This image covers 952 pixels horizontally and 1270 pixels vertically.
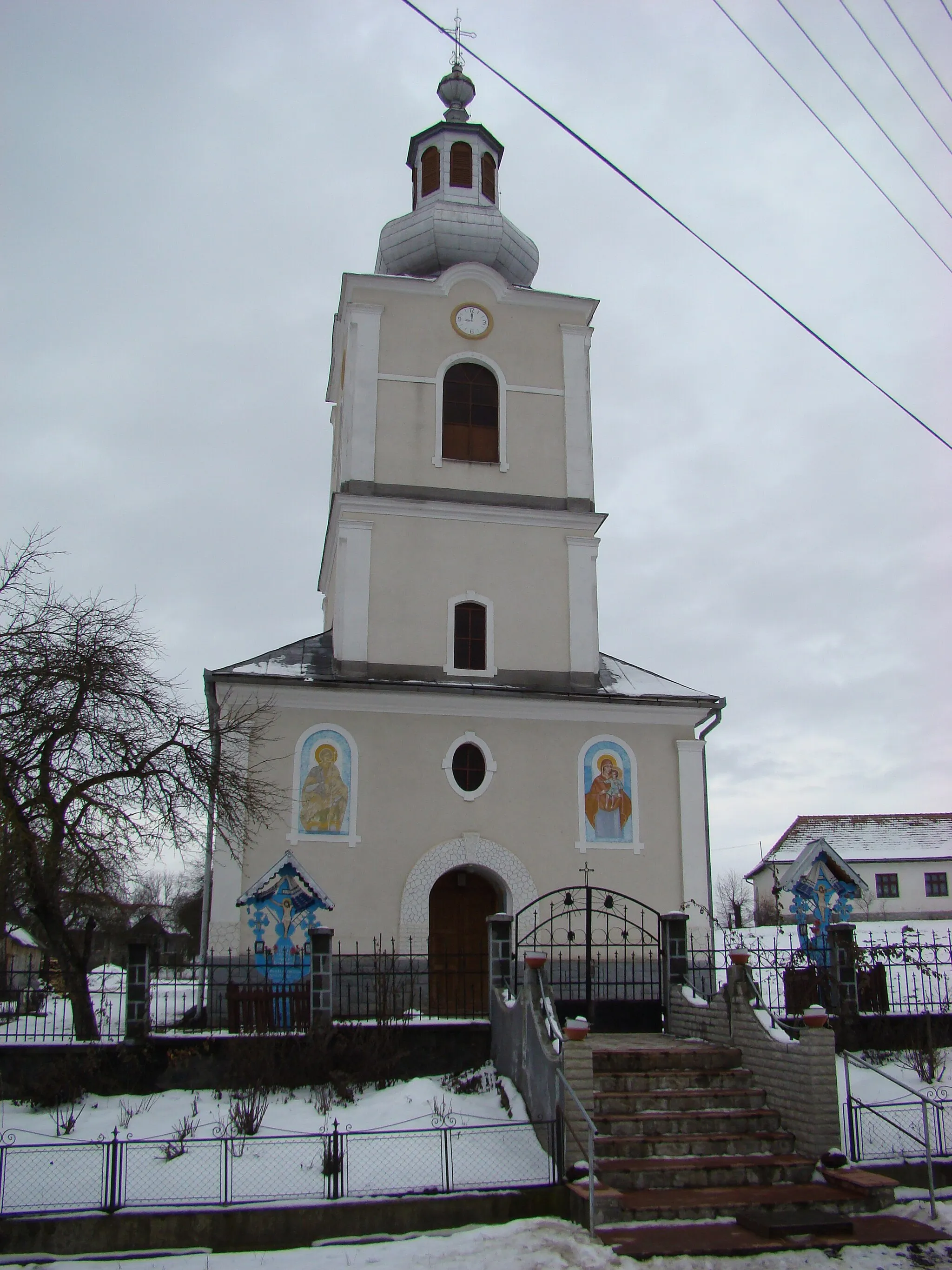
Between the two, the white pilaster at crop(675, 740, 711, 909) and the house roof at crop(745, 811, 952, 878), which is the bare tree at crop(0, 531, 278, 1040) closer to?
the white pilaster at crop(675, 740, 711, 909)

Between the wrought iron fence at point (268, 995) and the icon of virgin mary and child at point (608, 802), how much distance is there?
111 inches

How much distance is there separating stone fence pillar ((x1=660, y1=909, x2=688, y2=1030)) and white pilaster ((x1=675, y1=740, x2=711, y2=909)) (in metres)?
3.91

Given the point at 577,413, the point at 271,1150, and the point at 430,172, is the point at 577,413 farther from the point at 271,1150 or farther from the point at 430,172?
the point at 271,1150

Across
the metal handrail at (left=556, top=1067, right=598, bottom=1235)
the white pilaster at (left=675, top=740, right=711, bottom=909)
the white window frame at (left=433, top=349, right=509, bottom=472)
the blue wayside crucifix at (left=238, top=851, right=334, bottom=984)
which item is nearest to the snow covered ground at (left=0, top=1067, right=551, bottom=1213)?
the metal handrail at (left=556, top=1067, right=598, bottom=1235)

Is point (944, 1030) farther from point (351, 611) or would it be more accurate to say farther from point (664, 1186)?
point (351, 611)

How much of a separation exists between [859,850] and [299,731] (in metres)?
32.5

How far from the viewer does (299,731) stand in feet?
58.5

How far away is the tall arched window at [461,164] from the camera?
23.6 metres

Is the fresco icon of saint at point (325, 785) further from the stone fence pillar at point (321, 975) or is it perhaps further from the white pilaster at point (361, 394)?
the white pilaster at point (361, 394)

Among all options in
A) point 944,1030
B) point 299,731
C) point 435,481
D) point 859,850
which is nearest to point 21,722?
point 299,731

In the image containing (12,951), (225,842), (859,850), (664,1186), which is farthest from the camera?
(12,951)

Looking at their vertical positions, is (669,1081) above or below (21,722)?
below

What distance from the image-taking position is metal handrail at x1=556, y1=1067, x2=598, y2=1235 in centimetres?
920

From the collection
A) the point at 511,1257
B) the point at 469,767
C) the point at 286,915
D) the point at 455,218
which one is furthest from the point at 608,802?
Result: the point at 455,218
